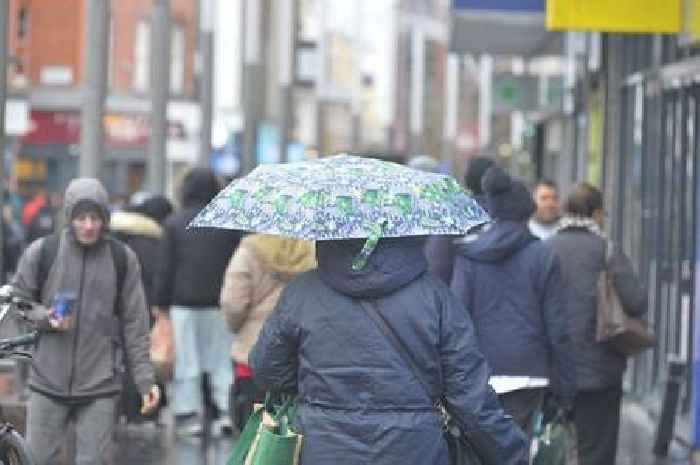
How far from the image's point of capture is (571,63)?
23469 millimetres

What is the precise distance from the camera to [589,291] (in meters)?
11.2

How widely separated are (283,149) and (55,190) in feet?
33.9

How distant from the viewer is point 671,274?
15.9 m

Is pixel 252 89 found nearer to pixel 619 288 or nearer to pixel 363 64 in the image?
pixel 619 288

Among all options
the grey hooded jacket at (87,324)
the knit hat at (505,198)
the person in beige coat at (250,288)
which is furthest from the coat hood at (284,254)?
the grey hooded jacket at (87,324)

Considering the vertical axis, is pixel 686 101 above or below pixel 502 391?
above

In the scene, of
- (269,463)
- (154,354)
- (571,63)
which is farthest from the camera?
(571,63)

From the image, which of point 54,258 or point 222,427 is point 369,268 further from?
point 222,427

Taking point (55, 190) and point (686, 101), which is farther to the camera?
point (55, 190)

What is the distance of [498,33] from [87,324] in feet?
46.9

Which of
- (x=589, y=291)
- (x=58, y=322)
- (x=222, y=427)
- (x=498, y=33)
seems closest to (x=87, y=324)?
(x=58, y=322)

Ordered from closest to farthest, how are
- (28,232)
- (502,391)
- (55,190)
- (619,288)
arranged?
(502,391)
(619,288)
(28,232)
(55,190)

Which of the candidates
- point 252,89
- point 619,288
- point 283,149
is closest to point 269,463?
point 619,288

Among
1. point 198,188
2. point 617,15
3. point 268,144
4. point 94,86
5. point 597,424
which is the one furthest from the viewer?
point 268,144
